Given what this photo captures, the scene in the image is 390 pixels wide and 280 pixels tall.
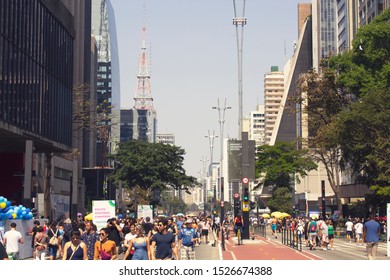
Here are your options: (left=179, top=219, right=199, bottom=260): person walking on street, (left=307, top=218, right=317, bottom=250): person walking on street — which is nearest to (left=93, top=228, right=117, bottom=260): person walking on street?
(left=179, top=219, right=199, bottom=260): person walking on street

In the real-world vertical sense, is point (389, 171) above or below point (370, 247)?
above

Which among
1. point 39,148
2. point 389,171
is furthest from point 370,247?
point 39,148

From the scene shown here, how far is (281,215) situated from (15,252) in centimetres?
6135

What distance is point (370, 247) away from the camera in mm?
28250

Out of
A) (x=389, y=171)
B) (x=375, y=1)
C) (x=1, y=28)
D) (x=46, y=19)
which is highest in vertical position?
(x=375, y=1)

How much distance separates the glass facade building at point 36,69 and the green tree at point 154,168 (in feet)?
92.4

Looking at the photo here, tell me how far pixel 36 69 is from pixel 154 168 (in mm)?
41405

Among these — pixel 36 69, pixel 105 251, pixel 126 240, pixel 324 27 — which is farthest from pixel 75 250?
pixel 324 27

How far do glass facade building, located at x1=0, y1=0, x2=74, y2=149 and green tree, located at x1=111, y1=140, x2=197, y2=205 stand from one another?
28.2 meters

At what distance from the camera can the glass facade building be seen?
2039 inches

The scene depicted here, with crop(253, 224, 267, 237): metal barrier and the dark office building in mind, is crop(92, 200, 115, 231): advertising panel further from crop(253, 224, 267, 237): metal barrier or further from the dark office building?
crop(253, 224, 267, 237): metal barrier

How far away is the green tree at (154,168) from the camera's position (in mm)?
98625

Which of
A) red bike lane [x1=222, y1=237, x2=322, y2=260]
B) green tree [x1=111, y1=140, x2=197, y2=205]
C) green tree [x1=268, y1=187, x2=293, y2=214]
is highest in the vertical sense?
green tree [x1=111, y1=140, x2=197, y2=205]
